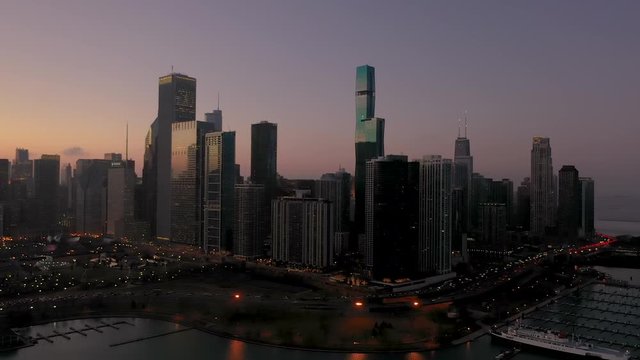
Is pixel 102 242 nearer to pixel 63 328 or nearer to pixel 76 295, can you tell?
pixel 76 295

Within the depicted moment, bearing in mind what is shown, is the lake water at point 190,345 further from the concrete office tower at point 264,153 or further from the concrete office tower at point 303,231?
the concrete office tower at point 264,153

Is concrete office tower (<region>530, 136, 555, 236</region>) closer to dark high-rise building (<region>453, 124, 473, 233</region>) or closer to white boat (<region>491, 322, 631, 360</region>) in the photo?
dark high-rise building (<region>453, 124, 473, 233</region>)

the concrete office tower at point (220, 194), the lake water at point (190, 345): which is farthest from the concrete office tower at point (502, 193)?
the lake water at point (190, 345)

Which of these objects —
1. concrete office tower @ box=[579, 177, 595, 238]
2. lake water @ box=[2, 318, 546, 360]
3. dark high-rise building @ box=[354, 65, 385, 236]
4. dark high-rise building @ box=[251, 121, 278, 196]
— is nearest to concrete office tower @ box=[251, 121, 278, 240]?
dark high-rise building @ box=[251, 121, 278, 196]

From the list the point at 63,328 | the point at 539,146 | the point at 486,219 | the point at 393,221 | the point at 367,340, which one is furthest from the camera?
the point at 539,146

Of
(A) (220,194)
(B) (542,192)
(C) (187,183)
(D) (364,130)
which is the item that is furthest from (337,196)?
(B) (542,192)

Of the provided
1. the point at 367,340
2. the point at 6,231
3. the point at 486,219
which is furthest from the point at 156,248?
the point at 367,340

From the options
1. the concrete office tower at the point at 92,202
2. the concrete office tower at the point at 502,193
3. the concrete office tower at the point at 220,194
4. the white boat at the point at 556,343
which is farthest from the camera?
the concrete office tower at the point at 502,193
